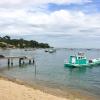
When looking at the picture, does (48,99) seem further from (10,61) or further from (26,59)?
(26,59)

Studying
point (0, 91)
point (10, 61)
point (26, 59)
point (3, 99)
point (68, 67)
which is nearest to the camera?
point (3, 99)

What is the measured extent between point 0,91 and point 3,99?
2.84m

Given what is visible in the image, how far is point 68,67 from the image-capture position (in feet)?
231

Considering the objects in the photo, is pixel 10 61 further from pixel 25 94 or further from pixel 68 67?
pixel 25 94

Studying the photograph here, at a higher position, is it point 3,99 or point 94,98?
point 3,99

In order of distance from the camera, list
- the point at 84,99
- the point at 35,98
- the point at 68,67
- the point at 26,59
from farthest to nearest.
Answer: the point at 26,59
the point at 68,67
the point at 84,99
the point at 35,98

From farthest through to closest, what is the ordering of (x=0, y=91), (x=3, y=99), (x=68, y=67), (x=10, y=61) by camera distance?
(x=10, y=61) → (x=68, y=67) → (x=0, y=91) → (x=3, y=99)

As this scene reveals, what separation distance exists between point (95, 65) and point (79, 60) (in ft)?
29.5

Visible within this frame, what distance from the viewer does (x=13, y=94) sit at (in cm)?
2073

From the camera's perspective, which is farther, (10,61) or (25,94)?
(10,61)

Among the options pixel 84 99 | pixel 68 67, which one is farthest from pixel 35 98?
pixel 68 67

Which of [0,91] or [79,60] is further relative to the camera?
[79,60]

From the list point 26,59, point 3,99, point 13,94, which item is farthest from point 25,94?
point 26,59

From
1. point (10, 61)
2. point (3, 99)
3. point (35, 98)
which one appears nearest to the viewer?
point (3, 99)
